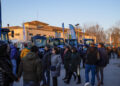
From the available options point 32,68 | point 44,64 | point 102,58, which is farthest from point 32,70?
point 102,58

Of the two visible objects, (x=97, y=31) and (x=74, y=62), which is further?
(x=97, y=31)

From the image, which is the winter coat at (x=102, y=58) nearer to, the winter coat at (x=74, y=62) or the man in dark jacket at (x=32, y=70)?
the winter coat at (x=74, y=62)

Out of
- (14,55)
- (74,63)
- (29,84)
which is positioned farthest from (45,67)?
(14,55)

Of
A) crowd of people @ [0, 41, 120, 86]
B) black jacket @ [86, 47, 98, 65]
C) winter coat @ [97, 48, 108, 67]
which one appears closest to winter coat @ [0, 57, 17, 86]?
crowd of people @ [0, 41, 120, 86]

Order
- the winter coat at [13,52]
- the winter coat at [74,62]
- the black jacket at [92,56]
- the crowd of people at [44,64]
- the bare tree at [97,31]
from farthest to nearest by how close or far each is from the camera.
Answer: the bare tree at [97,31] → the winter coat at [13,52] → the winter coat at [74,62] → the black jacket at [92,56] → the crowd of people at [44,64]

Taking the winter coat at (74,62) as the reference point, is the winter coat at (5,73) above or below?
above

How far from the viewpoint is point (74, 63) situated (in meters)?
7.41

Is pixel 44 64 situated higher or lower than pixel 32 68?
lower

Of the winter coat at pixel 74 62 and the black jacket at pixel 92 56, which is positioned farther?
the winter coat at pixel 74 62

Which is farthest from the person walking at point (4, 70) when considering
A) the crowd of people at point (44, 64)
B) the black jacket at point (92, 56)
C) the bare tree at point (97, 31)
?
the bare tree at point (97, 31)

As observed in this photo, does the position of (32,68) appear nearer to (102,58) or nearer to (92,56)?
(92,56)

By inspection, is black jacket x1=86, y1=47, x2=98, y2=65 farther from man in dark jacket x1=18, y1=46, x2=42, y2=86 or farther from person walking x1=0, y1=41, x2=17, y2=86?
person walking x1=0, y1=41, x2=17, y2=86

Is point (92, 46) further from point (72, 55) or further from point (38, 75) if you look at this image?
point (38, 75)

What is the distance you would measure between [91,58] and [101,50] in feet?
2.31
